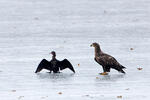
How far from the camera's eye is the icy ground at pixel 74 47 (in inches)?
450

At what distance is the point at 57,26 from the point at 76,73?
11.0 meters

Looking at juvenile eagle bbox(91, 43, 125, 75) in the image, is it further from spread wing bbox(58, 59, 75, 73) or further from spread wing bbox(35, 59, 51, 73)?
spread wing bbox(35, 59, 51, 73)

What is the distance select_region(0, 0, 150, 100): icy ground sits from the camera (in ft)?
37.5

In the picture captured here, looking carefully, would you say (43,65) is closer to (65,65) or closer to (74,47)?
(65,65)

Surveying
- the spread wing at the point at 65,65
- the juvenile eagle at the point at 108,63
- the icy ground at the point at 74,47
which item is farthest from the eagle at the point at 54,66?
the juvenile eagle at the point at 108,63

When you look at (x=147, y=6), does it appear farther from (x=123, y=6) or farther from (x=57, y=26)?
(x=57, y=26)

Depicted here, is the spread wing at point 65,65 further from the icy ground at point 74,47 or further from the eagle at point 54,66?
the icy ground at point 74,47

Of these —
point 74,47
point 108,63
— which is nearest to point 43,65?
point 108,63

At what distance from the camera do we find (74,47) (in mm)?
17938

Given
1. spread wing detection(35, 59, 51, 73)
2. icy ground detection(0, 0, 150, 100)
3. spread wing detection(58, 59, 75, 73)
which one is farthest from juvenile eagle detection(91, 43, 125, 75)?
spread wing detection(35, 59, 51, 73)

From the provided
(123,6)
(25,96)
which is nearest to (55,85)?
(25,96)

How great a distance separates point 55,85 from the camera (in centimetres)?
1205

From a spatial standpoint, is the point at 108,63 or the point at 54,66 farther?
the point at 54,66

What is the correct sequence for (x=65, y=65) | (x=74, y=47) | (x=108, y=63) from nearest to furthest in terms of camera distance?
1. (x=108, y=63)
2. (x=65, y=65)
3. (x=74, y=47)
